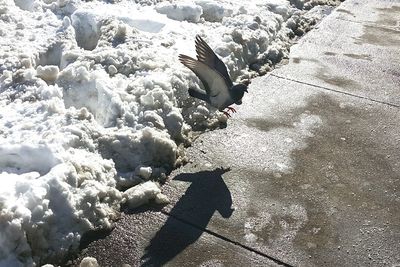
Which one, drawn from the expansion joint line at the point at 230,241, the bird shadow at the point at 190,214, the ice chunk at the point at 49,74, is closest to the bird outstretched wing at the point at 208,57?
the bird shadow at the point at 190,214

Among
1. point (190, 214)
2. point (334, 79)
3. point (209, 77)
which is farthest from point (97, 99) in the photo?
point (334, 79)

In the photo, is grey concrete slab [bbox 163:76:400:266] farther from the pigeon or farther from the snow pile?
the pigeon

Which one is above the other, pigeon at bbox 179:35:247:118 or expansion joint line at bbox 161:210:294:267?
pigeon at bbox 179:35:247:118

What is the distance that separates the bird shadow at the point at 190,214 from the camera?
3324 mm

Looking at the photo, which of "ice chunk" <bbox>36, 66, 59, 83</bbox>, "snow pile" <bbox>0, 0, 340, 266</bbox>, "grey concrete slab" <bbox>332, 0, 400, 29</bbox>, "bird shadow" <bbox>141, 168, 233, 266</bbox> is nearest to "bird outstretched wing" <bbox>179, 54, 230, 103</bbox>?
"snow pile" <bbox>0, 0, 340, 266</bbox>

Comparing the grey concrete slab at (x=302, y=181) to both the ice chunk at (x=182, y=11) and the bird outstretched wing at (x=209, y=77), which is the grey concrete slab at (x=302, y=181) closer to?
the bird outstretched wing at (x=209, y=77)

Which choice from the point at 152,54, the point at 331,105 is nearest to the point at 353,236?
the point at 331,105

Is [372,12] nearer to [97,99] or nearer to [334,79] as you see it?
[334,79]

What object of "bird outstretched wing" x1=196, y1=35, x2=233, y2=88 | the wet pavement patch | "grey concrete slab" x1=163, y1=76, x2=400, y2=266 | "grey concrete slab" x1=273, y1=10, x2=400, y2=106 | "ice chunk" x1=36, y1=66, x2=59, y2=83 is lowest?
"grey concrete slab" x1=273, y1=10, x2=400, y2=106

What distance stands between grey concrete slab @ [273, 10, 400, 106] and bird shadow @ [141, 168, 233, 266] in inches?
85.3

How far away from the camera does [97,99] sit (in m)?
4.55

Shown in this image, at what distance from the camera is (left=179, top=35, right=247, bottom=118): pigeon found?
4.16m

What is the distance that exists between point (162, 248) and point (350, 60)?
381 cm

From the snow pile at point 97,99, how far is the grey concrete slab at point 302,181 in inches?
10.7
